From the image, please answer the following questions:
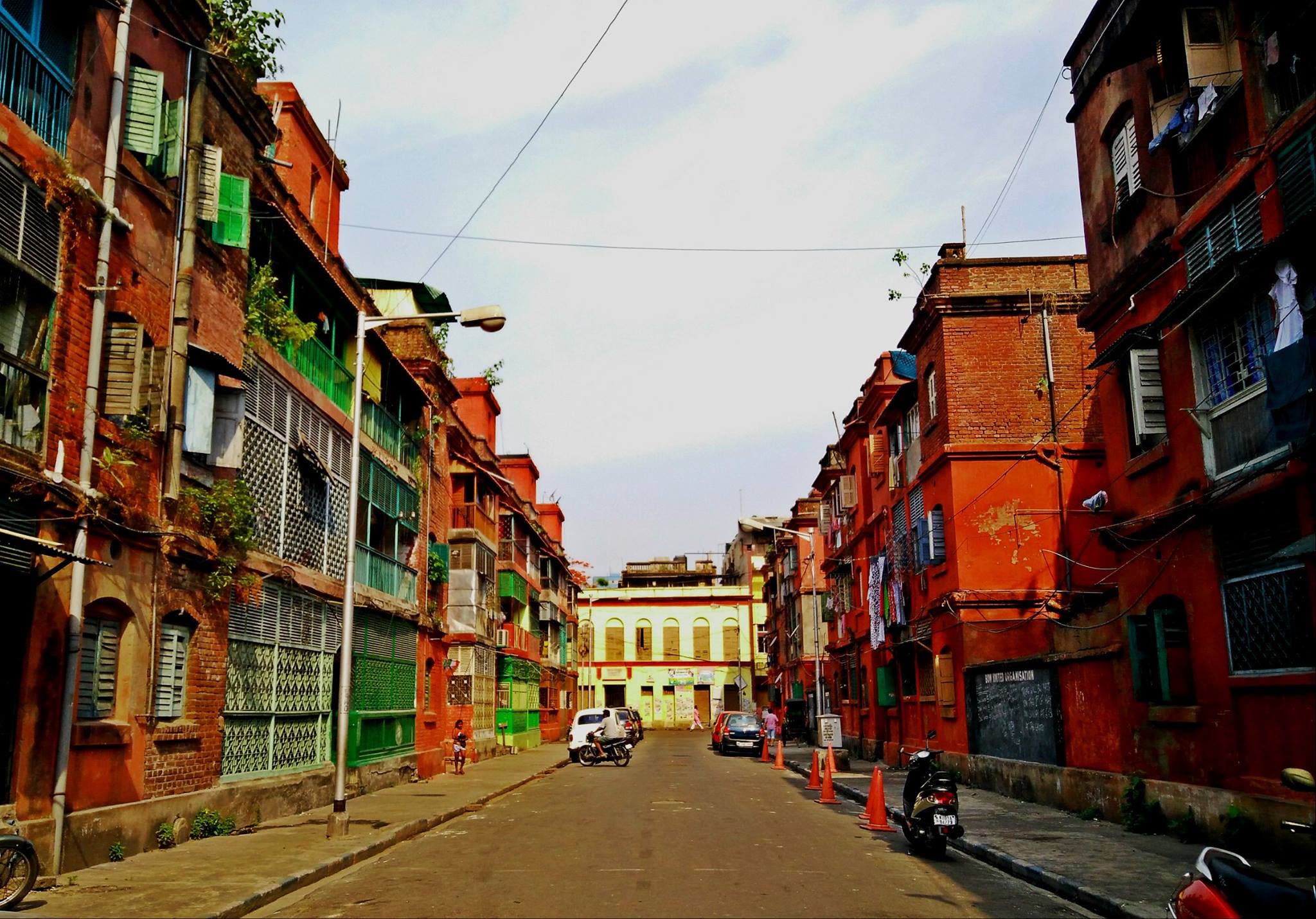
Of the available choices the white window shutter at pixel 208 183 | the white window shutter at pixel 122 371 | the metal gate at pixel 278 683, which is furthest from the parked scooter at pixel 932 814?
the white window shutter at pixel 208 183

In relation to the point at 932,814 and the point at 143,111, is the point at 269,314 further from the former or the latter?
the point at 932,814

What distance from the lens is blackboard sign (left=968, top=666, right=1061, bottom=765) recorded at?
18.4 meters

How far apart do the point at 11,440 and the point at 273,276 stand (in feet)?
25.9

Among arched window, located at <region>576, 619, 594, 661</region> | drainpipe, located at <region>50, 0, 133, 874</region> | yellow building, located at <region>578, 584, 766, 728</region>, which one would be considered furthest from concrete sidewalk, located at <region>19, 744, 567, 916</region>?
yellow building, located at <region>578, 584, 766, 728</region>

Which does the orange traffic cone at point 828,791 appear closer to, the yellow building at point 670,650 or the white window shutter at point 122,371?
the white window shutter at point 122,371

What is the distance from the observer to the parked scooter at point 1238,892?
5551 millimetres

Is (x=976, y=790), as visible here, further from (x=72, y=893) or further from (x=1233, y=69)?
(x=72, y=893)

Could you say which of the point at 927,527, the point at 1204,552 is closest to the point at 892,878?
the point at 1204,552

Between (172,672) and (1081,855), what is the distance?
11.2 meters

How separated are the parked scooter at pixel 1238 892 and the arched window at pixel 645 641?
245 ft

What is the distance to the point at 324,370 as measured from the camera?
2055cm

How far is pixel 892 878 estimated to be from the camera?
441 inches

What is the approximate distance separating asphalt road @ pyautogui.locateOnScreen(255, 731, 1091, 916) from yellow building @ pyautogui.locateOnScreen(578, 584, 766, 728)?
60454mm

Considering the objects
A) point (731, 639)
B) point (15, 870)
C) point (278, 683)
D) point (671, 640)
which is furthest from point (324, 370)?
point (731, 639)
